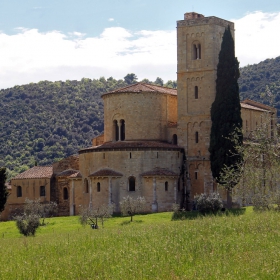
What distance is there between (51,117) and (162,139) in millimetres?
46421

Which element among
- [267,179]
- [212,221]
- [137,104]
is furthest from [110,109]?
[212,221]

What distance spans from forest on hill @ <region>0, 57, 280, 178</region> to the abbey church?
107 feet

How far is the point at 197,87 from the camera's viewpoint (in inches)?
2160

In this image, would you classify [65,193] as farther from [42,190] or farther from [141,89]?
[141,89]

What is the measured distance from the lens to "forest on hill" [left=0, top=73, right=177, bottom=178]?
93.9 meters

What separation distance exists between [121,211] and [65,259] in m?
28.2

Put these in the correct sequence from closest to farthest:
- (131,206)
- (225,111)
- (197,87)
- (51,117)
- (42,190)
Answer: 1. (131,206)
2. (225,111)
3. (197,87)
4. (42,190)
5. (51,117)

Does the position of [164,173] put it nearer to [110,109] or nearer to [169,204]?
[169,204]

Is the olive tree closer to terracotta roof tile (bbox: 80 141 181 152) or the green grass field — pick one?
terracotta roof tile (bbox: 80 141 181 152)

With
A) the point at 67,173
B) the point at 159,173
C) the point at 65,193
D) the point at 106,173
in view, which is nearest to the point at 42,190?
the point at 65,193

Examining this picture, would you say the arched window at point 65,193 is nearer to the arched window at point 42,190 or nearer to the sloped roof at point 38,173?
the sloped roof at point 38,173

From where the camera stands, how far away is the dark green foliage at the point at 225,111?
161ft

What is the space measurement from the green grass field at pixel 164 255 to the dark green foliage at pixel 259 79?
199 ft

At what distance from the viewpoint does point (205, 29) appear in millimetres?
54688
